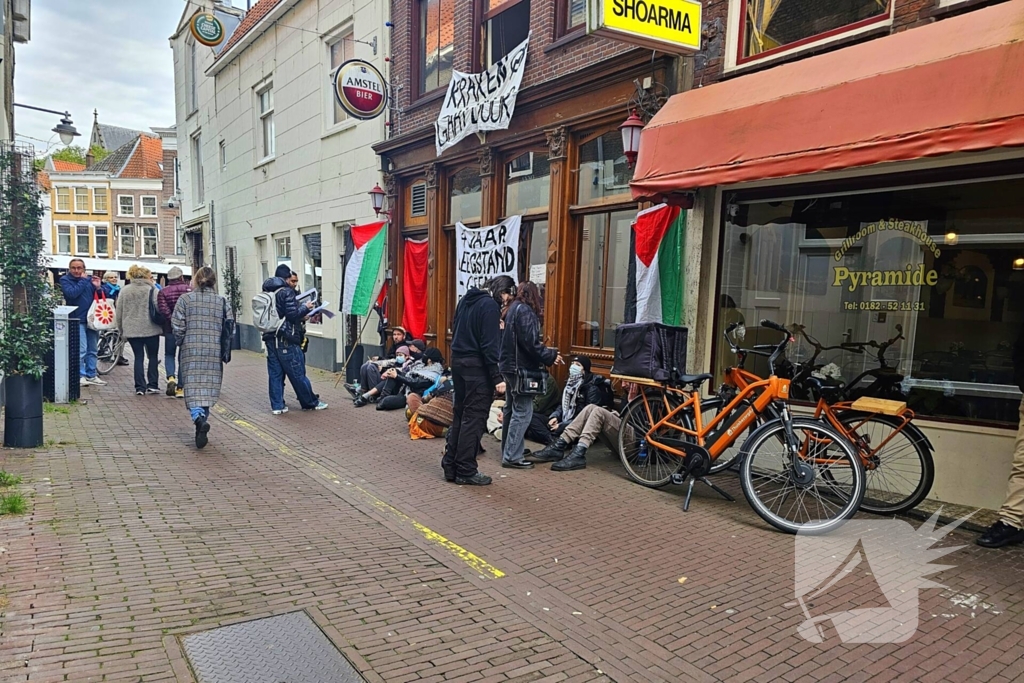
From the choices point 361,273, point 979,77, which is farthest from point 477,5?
point 979,77

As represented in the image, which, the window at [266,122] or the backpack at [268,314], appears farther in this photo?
the window at [266,122]

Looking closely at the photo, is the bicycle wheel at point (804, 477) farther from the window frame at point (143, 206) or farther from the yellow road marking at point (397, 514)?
the window frame at point (143, 206)

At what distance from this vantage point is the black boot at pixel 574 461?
6275mm

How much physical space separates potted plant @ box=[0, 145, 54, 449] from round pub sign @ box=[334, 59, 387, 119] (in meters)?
5.35

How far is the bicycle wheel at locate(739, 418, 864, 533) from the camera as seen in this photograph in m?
4.51

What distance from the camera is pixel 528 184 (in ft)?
30.2

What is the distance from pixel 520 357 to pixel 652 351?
1255mm

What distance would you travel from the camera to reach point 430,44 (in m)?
11.3

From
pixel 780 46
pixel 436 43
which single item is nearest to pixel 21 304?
pixel 780 46

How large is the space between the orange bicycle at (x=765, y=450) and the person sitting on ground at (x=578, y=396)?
113 centimetres

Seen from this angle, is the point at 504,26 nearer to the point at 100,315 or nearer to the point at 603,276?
the point at 603,276

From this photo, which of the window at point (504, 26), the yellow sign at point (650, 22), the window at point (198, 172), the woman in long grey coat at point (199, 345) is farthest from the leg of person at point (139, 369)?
the window at point (198, 172)

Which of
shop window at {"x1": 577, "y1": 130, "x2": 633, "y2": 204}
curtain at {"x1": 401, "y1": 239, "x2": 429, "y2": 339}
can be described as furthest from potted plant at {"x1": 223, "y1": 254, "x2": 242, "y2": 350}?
shop window at {"x1": 577, "y1": 130, "x2": 633, "y2": 204}

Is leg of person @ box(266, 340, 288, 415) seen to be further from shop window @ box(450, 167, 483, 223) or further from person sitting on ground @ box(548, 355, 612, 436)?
person sitting on ground @ box(548, 355, 612, 436)
